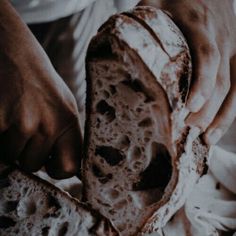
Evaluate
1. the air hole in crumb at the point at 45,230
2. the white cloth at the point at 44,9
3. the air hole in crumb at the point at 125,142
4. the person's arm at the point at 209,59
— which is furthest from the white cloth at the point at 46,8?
the air hole in crumb at the point at 45,230

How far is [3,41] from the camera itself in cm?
89

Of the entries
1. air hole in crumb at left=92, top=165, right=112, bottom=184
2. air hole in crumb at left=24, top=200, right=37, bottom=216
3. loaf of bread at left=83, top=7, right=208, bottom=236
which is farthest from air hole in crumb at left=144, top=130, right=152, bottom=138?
air hole in crumb at left=24, top=200, right=37, bottom=216

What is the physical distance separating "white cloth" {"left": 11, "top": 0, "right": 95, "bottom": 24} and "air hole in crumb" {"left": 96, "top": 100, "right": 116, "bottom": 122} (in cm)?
16

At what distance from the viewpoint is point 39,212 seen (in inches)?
38.0

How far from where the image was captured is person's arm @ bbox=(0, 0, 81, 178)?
897mm

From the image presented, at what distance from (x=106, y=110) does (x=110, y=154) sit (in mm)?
78

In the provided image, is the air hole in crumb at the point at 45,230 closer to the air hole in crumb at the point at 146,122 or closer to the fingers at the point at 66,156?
the fingers at the point at 66,156

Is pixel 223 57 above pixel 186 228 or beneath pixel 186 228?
above

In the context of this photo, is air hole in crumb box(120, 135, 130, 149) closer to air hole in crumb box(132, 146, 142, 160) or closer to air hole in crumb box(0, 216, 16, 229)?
air hole in crumb box(132, 146, 142, 160)

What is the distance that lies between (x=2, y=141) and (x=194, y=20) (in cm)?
37

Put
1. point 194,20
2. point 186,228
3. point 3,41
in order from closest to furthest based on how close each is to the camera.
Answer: point 3,41, point 194,20, point 186,228

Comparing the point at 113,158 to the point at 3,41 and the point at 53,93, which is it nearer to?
the point at 53,93

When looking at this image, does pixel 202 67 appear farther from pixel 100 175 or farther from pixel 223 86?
pixel 100 175

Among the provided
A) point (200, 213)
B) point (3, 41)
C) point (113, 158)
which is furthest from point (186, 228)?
point (3, 41)
